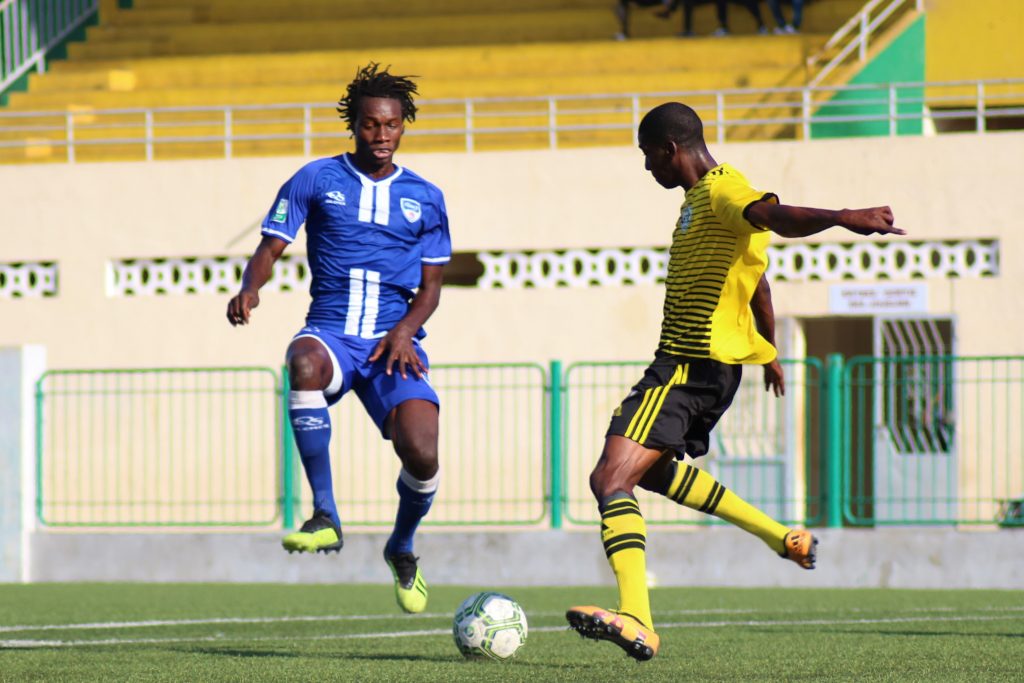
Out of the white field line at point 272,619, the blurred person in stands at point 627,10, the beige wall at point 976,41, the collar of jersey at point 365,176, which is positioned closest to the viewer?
the collar of jersey at point 365,176

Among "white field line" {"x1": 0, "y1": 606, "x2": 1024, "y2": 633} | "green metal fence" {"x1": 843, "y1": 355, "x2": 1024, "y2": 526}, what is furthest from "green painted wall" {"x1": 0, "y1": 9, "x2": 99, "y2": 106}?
"white field line" {"x1": 0, "y1": 606, "x2": 1024, "y2": 633}

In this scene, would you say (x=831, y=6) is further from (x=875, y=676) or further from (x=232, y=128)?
(x=875, y=676)

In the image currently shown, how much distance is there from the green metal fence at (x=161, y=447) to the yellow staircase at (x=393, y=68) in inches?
127

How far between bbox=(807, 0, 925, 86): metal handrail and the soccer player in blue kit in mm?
11687

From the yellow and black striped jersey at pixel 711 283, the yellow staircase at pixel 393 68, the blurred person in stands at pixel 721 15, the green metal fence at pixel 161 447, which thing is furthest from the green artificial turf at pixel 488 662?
the blurred person in stands at pixel 721 15

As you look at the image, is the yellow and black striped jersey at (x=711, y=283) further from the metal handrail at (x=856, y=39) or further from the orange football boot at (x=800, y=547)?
the metal handrail at (x=856, y=39)

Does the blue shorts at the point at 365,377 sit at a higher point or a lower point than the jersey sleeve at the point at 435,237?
lower

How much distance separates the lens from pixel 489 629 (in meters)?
6.75

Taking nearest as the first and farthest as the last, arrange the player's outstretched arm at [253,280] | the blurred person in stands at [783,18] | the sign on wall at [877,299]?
the player's outstretched arm at [253,280] < the sign on wall at [877,299] < the blurred person in stands at [783,18]

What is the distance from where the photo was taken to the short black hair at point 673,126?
254 inches

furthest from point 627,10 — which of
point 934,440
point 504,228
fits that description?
point 934,440

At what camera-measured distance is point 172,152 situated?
2030cm

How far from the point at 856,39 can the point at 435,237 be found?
11999 mm

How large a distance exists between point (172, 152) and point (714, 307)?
14.7 m
